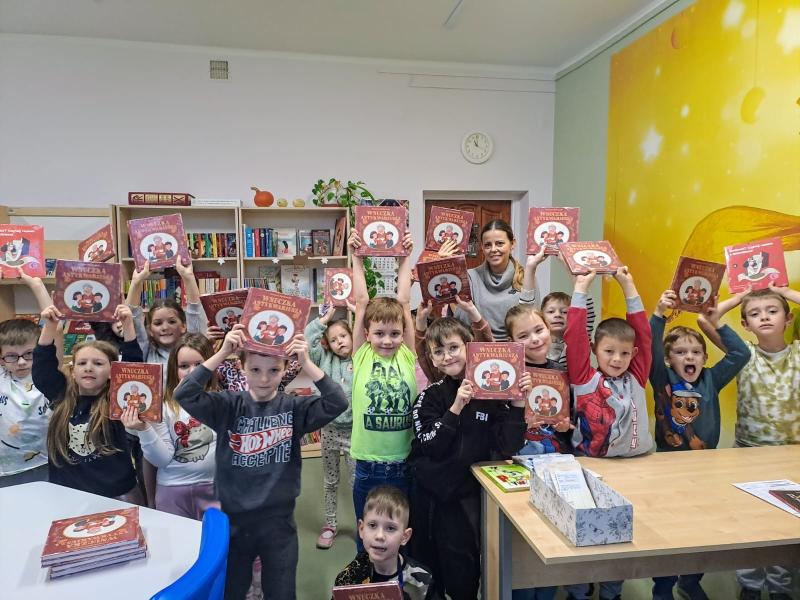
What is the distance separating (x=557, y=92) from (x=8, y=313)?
541cm

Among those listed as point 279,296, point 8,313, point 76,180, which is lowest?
point 8,313

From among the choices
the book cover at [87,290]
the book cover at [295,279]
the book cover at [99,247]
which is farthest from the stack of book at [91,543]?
the book cover at [295,279]

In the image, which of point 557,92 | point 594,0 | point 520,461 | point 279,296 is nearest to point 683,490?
point 520,461

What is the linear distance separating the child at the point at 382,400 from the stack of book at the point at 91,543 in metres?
0.87

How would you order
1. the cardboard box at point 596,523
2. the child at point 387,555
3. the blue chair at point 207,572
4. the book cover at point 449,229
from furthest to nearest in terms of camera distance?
the book cover at point 449,229 → the child at point 387,555 → the cardboard box at point 596,523 → the blue chair at point 207,572

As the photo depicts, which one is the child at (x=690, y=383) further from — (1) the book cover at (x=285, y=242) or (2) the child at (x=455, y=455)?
(1) the book cover at (x=285, y=242)

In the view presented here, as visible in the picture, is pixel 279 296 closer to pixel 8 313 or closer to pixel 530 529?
pixel 530 529

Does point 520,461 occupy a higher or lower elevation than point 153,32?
lower

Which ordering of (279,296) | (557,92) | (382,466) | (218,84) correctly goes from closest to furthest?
(279,296) < (382,466) < (218,84) < (557,92)

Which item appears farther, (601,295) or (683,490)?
(601,295)

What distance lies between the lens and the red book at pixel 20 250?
1877mm

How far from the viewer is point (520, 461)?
1.71 m

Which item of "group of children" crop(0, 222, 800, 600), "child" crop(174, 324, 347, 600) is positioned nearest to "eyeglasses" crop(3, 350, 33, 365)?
"group of children" crop(0, 222, 800, 600)

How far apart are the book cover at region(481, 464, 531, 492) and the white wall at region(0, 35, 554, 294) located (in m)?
3.41
